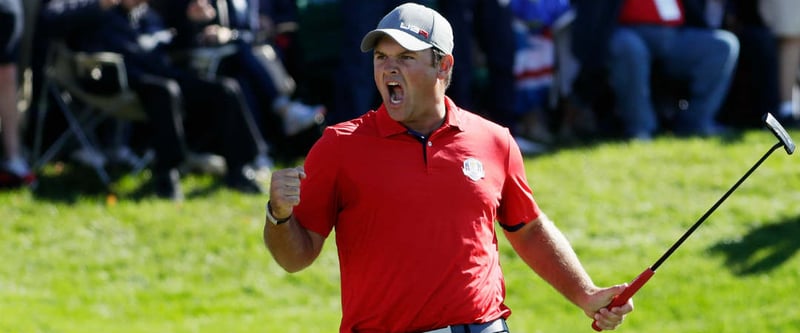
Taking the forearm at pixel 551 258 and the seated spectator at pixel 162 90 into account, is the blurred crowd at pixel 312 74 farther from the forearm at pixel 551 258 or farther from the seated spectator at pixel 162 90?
the forearm at pixel 551 258

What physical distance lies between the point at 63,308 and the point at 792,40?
7.51m

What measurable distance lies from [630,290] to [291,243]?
1254 millimetres

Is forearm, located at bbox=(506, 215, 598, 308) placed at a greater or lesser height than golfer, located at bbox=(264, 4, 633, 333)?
lesser

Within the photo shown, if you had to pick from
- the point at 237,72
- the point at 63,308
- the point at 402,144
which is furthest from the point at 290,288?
the point at 402,144

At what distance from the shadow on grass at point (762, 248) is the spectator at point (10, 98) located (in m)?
4.99

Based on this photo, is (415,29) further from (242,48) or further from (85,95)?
(242,48)

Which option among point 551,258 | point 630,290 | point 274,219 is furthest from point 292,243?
point 630,290

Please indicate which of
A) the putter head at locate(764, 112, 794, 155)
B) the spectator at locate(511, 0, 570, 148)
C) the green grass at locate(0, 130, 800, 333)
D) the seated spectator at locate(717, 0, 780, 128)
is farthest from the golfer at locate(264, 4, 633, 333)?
the seated spectator at locate(717, 0, 780, 128)

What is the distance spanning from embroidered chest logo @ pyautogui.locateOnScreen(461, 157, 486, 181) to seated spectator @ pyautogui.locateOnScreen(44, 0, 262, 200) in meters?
5.66

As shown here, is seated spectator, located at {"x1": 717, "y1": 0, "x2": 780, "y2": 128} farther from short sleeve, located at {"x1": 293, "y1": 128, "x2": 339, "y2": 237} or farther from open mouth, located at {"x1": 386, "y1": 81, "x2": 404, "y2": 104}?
short sleeve, located at {"x1": 293, "y1": 128, "x2": 339, "y2": 237}

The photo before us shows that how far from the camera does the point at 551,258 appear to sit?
5492 mm

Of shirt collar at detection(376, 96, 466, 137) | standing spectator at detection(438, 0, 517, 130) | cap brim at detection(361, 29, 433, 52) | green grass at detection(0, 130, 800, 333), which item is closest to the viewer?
cap brim at detection(361, 29, 433, 52)

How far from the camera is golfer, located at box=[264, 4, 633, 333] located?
5.01 meters

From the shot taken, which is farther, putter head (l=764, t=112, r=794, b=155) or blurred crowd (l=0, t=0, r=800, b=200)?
blurred crowd (l=0, t=0, r=800, b=200)
